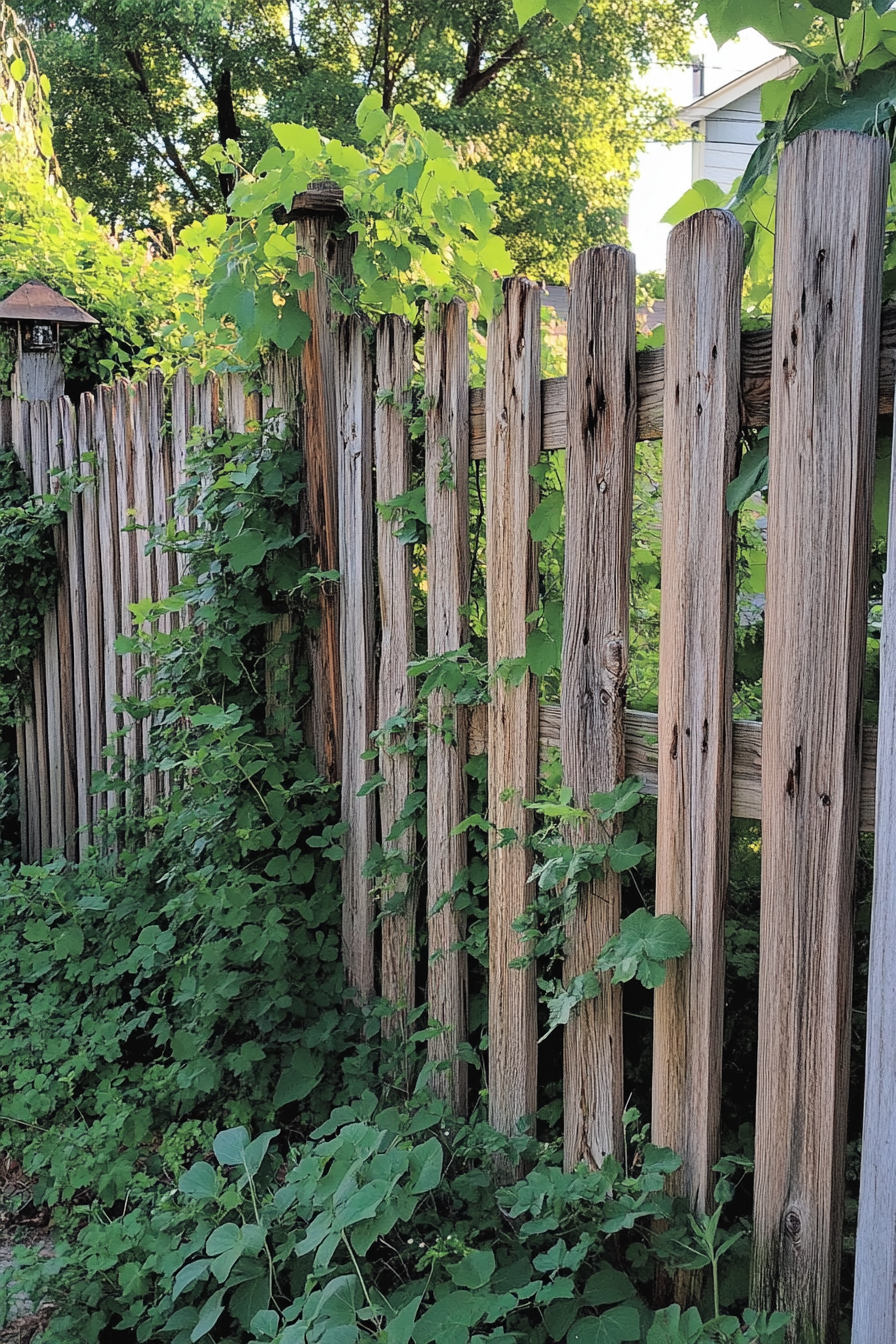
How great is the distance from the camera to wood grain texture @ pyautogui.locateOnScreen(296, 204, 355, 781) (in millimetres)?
3008

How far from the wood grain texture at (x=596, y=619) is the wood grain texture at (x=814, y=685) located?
1.26 ft

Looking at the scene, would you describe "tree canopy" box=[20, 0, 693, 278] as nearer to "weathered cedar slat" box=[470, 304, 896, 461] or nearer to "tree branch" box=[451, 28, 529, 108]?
"tree branch" box=[451, 28, 529, 108]

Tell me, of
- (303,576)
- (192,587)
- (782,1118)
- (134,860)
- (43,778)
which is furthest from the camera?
(43,778)

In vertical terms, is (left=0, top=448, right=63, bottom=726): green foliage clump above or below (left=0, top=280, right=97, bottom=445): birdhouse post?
below

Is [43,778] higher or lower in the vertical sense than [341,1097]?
higher

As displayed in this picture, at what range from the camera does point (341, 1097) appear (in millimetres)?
2801

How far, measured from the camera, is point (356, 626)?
9.91ft

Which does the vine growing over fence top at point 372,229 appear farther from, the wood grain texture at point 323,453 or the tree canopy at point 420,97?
the tree canopy at point 420,97

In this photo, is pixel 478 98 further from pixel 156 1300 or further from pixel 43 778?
pixel 156 1300

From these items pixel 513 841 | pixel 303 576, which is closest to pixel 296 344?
pixel 303 576

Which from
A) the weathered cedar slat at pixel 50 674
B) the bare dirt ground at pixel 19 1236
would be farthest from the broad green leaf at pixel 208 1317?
the weathered cedar slat at pixel 50 674

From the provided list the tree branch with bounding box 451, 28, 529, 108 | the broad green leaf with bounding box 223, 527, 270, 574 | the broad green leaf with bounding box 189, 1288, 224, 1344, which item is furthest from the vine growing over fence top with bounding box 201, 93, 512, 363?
the tree branch with bounding box 451, 28, 529, 108

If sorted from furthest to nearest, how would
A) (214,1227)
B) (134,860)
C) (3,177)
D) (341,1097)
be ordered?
1. (3,177)
2. (134,860)
3. (341,1097)
4. (214,1227)

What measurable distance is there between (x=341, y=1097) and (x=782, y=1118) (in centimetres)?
134
